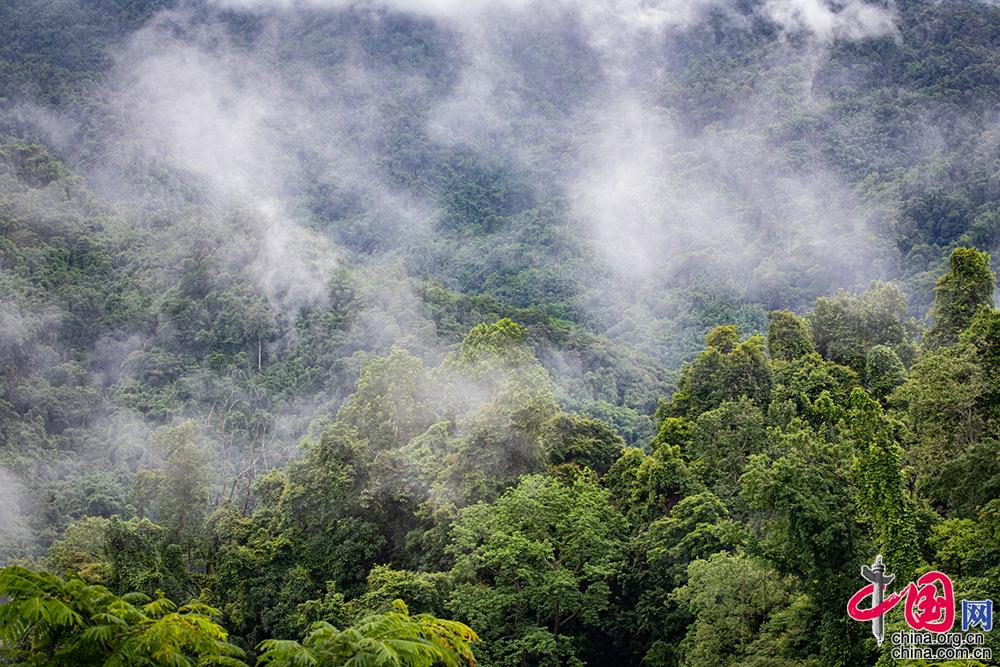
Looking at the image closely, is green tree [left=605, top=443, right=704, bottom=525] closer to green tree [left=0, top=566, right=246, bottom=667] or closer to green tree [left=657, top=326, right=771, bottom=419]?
green tree [left=657, top=326, right=771, bottom=419]

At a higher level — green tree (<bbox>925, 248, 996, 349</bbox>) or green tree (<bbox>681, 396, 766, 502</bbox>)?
green tree (<bbox>925, 248, 996, 349</bbox>)

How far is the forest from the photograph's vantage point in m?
20.2

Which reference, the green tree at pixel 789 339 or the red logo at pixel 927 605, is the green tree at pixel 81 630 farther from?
the green tree at pixel 789 339

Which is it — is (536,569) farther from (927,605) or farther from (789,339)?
(789,339)

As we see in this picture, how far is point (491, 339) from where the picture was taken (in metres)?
36.3

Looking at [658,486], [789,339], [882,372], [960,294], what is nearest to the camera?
[658,486]

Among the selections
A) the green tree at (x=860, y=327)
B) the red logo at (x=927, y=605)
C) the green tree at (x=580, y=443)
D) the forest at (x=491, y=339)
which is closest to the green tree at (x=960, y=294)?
the forest at (x=491, y=339)

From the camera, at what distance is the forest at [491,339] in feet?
66.2

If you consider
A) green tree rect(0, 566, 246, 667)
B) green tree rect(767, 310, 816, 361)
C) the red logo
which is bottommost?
green tree rect(0, 566, 246, 667)

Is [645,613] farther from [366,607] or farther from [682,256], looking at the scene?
[682,256]

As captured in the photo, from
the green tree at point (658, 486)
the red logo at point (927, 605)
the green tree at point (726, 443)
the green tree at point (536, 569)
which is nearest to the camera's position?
the red logo at point (927, 605)

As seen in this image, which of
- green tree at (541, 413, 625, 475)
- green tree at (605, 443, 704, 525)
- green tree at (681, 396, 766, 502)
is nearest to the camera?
green tree at (605, 443, 704, 525)

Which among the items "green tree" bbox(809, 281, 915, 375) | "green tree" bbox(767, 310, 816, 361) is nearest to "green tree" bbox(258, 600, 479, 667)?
"green tree" bbox(809, 281, 915, 375)


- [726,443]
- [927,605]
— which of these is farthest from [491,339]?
[927,605]
